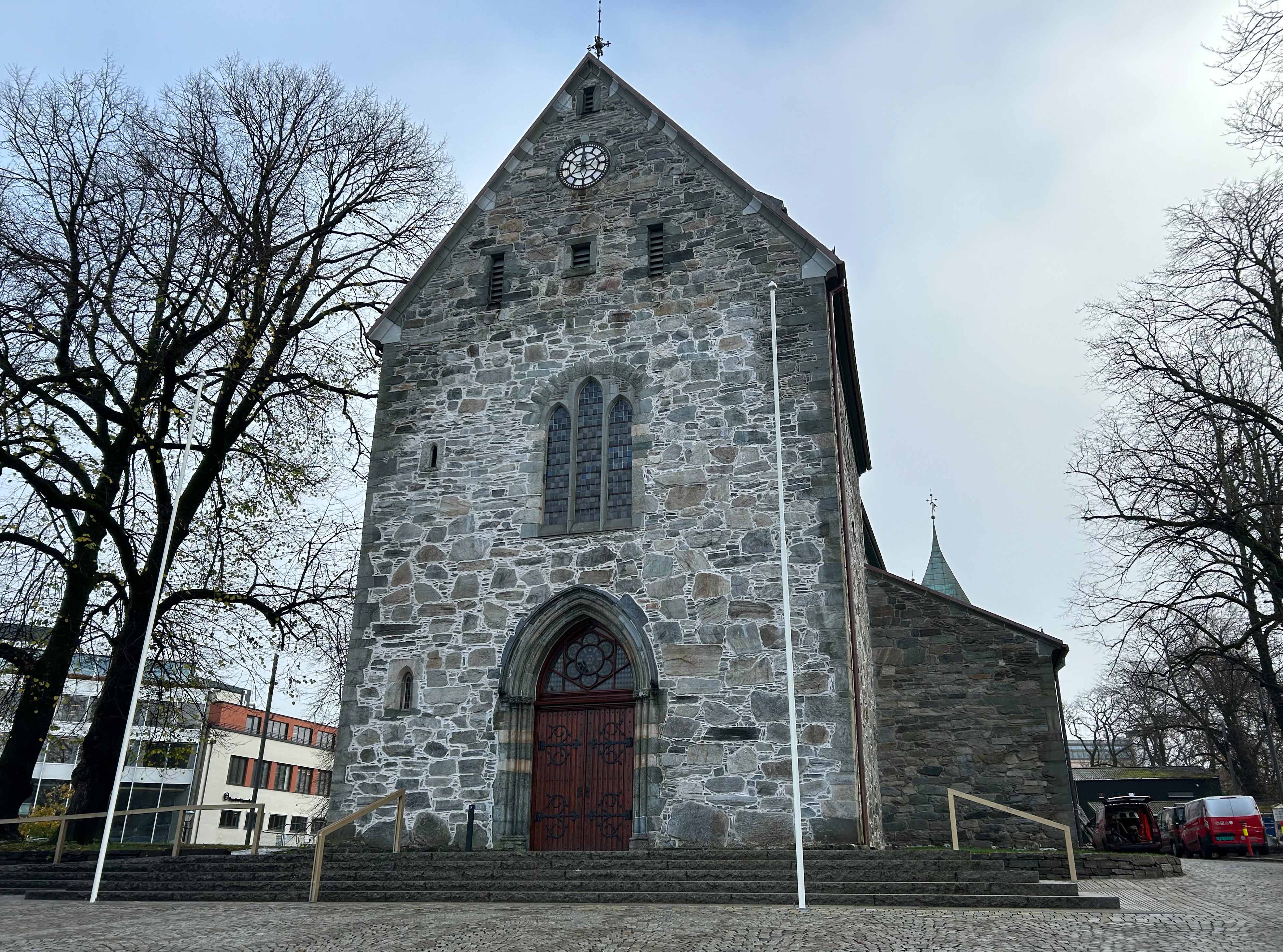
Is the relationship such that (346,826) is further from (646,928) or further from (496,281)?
(496,281)

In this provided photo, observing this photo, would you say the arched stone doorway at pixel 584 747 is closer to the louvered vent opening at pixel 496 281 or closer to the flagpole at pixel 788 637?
the flagpole at pixel 788 637

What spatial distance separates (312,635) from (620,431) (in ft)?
24.8

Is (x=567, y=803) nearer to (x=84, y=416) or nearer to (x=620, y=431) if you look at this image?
(x=620, y=431)

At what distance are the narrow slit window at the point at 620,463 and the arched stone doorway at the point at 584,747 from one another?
1766 mm

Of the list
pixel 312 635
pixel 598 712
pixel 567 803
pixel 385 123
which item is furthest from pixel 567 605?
pixel 385 123

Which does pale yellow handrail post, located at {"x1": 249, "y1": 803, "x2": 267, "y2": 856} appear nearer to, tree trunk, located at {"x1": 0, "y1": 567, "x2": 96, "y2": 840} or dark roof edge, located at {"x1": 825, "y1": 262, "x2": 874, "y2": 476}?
tree trunk, located at {"x1": 0, "y1": 567, "x2": 96, "y2": 840}

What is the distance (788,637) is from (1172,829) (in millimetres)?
20608

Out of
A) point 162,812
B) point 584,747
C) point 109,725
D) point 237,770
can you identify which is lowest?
point 162,812

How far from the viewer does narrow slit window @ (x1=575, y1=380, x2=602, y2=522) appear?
52.3ft

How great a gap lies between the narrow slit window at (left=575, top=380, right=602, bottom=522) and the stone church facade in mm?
52

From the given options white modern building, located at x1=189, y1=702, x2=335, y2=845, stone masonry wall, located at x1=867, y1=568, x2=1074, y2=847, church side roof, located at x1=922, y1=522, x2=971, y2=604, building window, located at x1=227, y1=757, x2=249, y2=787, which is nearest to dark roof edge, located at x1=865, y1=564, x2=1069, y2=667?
stone masonry wall, located at x1=867, y1=568, x2=1074, y2=847

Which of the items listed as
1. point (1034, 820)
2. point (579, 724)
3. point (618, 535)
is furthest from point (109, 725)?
point (1034, 820)

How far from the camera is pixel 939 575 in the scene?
40.4 m

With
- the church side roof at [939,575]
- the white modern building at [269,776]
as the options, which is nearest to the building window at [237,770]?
the white modern building at [269,776]
